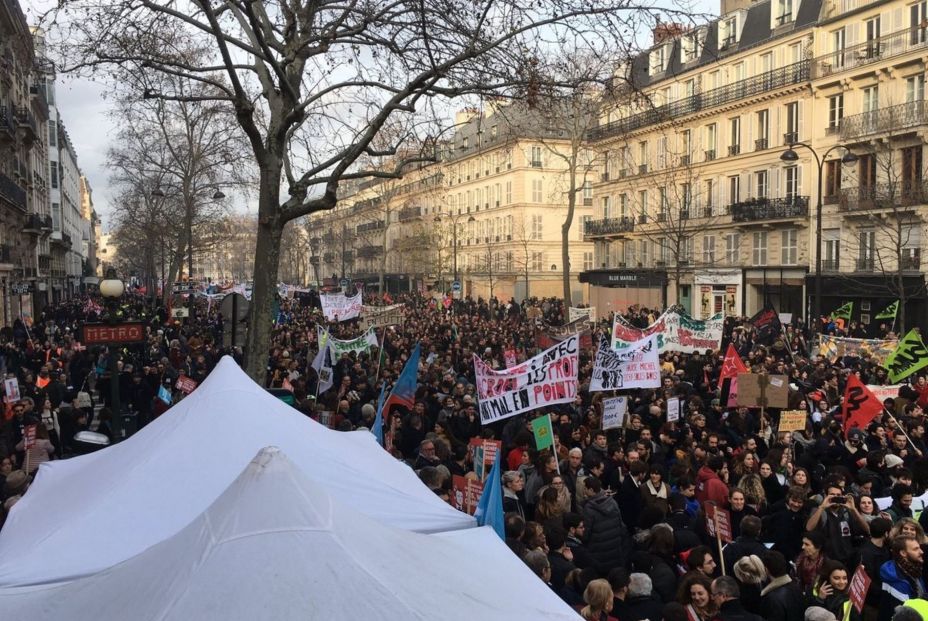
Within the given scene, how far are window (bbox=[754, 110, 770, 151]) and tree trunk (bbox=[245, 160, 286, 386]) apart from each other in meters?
32.8

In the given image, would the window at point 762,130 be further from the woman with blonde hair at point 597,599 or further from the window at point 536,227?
the woman with blonde hair at point 597,599

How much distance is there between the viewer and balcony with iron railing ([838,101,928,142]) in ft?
103

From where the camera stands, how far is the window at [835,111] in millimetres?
35719

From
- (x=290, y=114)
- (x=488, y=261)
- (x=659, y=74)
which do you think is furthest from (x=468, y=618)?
(x=488, y=261)

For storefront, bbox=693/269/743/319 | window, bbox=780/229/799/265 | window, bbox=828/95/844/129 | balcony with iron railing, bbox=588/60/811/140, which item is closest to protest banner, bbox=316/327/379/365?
balcony with iron railing, bbox=588/60/811/140

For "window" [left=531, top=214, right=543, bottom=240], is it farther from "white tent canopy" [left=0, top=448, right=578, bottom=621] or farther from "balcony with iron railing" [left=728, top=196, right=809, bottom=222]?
"white tent canopy" [left=0, top=448, right=578, bottom=621]

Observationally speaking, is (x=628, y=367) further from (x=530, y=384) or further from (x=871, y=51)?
(x=871, y=51)

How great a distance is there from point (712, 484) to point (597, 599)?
3.43 m

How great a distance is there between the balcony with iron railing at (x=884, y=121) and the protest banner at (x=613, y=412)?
88.2ft

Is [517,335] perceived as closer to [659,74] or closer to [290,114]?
[290,114]

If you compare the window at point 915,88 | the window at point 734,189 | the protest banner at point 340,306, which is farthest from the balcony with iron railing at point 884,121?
the protest banner at point 340,306

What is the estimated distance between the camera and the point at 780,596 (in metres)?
5.44

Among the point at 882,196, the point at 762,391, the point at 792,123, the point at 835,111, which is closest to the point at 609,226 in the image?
the point at 792,123

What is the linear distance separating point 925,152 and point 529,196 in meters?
33.7
